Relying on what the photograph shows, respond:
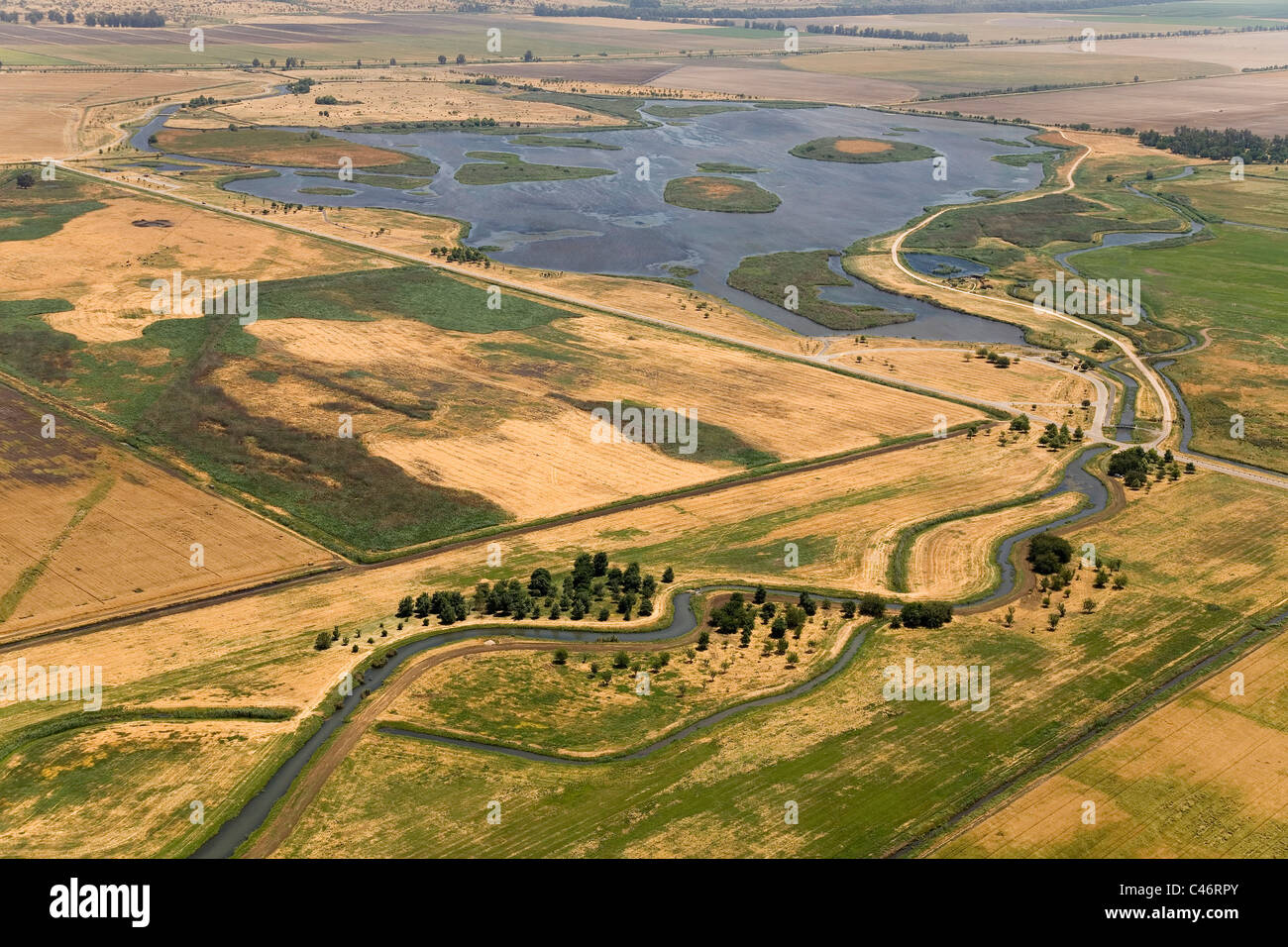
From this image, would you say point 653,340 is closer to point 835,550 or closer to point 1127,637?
point 835,550

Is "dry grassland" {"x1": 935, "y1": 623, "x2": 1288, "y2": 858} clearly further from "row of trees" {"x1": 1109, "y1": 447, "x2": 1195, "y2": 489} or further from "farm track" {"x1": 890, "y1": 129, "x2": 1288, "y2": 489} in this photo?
"farm track" {"x1": 890, "y1": 129, "x2": 1288, "y2": 489}

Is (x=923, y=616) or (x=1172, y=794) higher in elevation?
(x=923, y=616)

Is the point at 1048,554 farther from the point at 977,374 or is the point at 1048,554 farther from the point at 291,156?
the point at 291,156

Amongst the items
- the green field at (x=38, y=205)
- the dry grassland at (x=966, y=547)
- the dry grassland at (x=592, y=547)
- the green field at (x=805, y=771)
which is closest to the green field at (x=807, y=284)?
the dry grassland at (x=592, y=547)

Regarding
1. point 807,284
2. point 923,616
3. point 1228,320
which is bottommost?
point 923,616

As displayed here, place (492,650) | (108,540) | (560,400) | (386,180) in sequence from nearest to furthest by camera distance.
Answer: (492,650) < (108,540) < (560,400) < (386,180)

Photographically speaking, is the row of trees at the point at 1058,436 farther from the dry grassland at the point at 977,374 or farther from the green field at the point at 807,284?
the green field at the point at 807,284

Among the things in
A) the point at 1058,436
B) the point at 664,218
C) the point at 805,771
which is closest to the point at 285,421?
the point at 805,771
